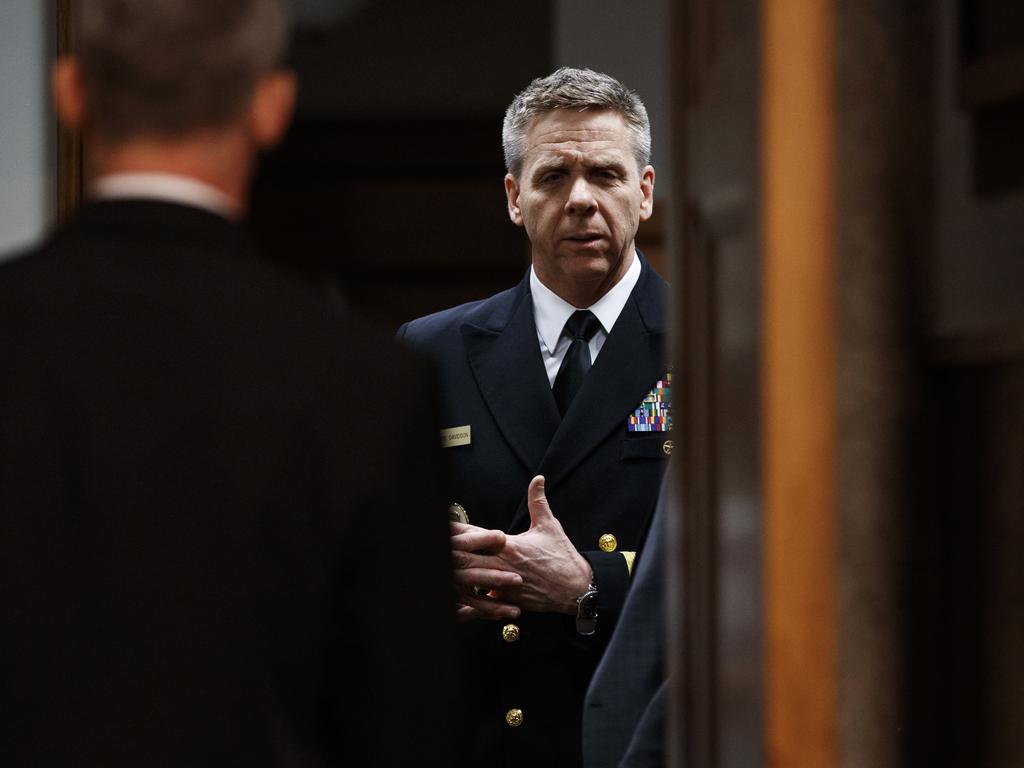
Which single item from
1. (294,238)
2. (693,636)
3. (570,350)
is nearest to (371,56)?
(294,238)

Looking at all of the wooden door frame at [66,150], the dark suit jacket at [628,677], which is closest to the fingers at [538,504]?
the dark suit jacket at [628,677]

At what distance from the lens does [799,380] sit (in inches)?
33.2

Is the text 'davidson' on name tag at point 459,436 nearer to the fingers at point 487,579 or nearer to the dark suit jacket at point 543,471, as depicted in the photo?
the dark suit jacket at point 543,471

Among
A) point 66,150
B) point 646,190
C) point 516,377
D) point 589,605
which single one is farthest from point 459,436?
point 66,150

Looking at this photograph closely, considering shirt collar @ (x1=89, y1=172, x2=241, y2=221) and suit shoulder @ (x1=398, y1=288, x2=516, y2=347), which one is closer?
shirt collar @ (x1=89, y1=172, x2=241, y2=221)

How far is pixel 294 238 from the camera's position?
12.4ft

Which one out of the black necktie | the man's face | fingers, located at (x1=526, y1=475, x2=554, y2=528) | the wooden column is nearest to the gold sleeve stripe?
fingers, located at (x1=526, y1=475, x2=554, y2=528)

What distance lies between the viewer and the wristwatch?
1765 millimetres

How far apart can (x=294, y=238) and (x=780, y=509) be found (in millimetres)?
3098

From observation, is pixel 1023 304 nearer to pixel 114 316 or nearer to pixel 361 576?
pixel 361 576

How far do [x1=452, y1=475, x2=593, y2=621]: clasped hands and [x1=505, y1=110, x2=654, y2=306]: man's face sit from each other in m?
0.37

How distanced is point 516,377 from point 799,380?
1.18 m

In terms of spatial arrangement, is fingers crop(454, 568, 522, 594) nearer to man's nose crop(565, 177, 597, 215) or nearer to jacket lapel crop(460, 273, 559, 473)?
jacket lapel crop(460, 273, 559, 473)

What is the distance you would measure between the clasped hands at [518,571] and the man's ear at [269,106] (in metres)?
0.99
